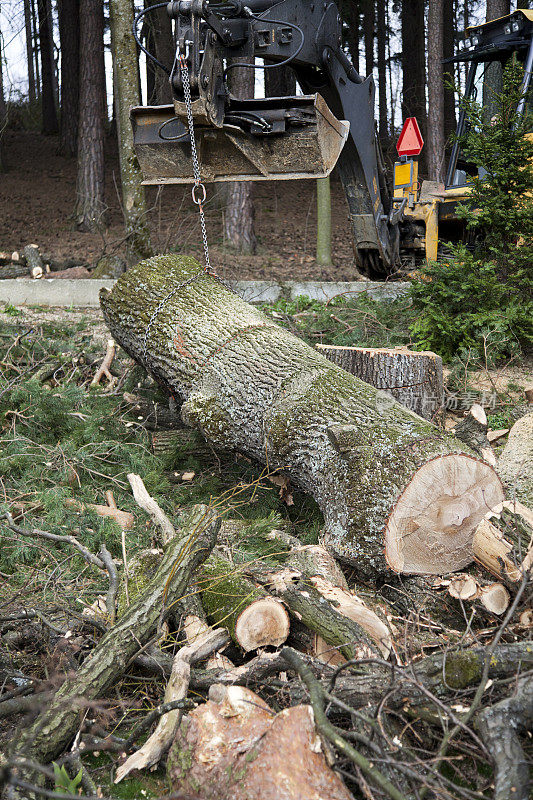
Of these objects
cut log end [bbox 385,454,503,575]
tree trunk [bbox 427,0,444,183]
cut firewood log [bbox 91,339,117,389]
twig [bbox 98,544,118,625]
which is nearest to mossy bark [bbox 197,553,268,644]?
twig [bbox 98,544,118,625]

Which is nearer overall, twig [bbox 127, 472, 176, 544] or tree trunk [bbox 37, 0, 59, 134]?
twig [bbox 127, 472, 176, 544]

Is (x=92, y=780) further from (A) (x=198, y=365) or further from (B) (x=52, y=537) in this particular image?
(A) (x=198, y=365)

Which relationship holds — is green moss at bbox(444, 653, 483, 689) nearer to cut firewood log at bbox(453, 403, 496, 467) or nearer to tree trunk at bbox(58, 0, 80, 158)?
cut firewood log at bbox(453, 403, 496, 467)

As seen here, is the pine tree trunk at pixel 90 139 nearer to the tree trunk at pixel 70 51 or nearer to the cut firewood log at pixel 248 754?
the tree trunk at pixel 70 51

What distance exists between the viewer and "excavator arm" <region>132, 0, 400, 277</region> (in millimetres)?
3955

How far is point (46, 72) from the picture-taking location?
21297mm

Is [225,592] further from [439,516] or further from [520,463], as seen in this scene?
[520,463]

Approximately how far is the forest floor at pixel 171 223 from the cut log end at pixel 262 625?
6.74 m

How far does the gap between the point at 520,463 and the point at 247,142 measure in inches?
108

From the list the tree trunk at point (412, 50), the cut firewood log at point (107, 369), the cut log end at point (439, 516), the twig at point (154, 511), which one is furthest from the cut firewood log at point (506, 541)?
the tree trunk at point (412, 50)

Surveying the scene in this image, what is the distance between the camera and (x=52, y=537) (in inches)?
133

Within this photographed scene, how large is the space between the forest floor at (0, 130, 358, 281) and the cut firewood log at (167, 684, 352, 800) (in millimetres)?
7338

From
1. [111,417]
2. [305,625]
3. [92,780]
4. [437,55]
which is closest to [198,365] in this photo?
[111,417]

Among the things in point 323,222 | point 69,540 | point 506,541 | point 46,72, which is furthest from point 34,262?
point 46,72
